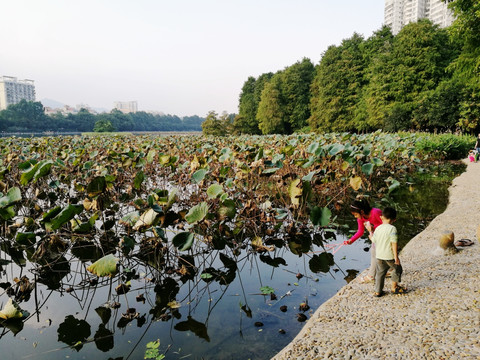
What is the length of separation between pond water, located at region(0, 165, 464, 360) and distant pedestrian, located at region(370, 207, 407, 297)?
0.85 meters

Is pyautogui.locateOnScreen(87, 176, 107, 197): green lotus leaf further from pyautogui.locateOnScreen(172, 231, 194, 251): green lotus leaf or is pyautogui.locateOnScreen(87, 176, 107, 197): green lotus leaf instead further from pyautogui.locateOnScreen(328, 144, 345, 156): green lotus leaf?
pyautogui.locateOnScreen(328, 144, 345, 156): green lotus leaf

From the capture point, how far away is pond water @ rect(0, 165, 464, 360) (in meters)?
3.15

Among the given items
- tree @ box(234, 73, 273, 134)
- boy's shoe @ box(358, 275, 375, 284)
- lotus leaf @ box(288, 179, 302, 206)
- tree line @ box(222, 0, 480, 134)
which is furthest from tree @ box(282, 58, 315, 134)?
boy's shoe @ box(358, 275, 375, 284)

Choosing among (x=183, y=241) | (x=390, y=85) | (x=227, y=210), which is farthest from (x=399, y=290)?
(x=390, y=85)

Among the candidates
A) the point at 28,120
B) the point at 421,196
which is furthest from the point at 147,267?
the point at 28,120

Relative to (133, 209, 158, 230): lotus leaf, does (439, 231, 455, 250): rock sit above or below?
below

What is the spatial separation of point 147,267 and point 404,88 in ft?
99.8

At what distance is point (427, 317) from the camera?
2.97 metres

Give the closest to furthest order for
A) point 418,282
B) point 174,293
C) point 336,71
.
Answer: point 418,282 < point 174,293 < point 336,71

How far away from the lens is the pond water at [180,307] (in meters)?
3.15

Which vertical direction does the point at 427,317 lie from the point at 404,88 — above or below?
below

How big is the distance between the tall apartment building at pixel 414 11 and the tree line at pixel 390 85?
75.8m

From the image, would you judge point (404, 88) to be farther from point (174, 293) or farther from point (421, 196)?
point (174, 293)

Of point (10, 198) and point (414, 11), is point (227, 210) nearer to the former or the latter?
point (10, 198)
